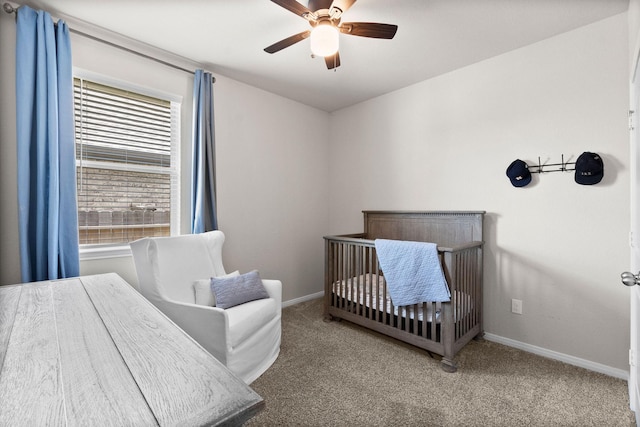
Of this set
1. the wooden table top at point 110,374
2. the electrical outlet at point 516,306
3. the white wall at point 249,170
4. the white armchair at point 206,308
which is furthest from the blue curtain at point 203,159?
the electrical outlet at point 516,306

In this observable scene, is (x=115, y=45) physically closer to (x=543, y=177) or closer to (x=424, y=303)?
(x=424, y=303)

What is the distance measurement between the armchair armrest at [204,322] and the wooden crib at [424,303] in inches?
50.0

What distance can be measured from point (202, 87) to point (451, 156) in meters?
2.40

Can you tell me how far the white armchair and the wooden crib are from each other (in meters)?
0.76

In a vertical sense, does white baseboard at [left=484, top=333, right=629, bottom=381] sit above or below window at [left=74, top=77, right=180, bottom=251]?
below

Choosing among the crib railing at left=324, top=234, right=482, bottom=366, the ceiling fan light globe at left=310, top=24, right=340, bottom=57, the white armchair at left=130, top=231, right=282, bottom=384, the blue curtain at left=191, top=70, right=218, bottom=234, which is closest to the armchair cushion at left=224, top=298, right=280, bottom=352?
the white armchair at left=130, top=231, right=282, bottom=384

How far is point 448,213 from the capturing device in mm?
2748

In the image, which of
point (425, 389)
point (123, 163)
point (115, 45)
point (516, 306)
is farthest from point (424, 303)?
point (115, 45)

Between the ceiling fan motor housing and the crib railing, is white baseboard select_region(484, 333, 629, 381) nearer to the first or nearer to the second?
the crib railing

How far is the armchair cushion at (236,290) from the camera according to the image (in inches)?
83.3

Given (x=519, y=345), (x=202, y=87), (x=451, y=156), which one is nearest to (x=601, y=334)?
(x=519, y=345)

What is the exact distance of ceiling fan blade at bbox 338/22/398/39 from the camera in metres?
1.71

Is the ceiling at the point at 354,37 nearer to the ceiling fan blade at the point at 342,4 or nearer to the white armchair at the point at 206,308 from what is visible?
the ceiling fan blade at the point at 342,4

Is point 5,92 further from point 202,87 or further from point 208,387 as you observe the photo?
point 208,387
